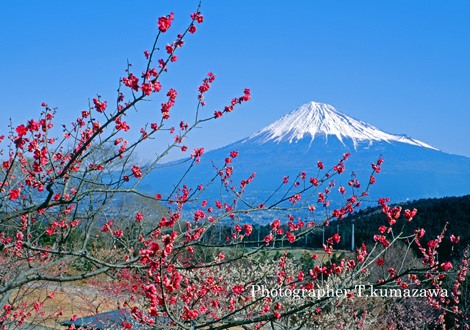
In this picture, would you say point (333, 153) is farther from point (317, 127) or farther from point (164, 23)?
point (164, 23)

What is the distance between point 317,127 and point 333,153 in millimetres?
17603

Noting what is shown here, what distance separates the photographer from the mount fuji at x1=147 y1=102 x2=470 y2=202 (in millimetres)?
148125

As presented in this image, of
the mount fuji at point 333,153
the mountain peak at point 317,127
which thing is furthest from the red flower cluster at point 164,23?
the mountain peak at point 317,127

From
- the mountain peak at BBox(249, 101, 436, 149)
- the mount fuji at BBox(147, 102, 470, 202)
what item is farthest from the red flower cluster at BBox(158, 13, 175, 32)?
the mountain peak at BBox(249, 101, 436, 149)

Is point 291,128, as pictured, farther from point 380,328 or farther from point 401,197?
point 380,328

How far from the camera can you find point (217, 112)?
452 cm

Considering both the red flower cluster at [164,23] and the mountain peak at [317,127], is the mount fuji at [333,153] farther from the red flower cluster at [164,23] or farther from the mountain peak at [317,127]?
the red flower cluster at [164,23]

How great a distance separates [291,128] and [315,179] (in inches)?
6272

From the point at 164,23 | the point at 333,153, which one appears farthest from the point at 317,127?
the point at 164,23

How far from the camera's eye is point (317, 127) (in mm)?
166500

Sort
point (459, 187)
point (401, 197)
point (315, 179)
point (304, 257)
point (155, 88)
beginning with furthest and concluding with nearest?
point (459, 187)
point (401, 197)
point (304, 257)
point (315, 179)
point (155, 88)

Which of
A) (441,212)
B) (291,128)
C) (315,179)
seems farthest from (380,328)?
(291,128)

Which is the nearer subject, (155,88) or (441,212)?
(155,88)

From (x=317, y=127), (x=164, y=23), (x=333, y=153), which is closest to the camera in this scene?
(x=164, y=23)
